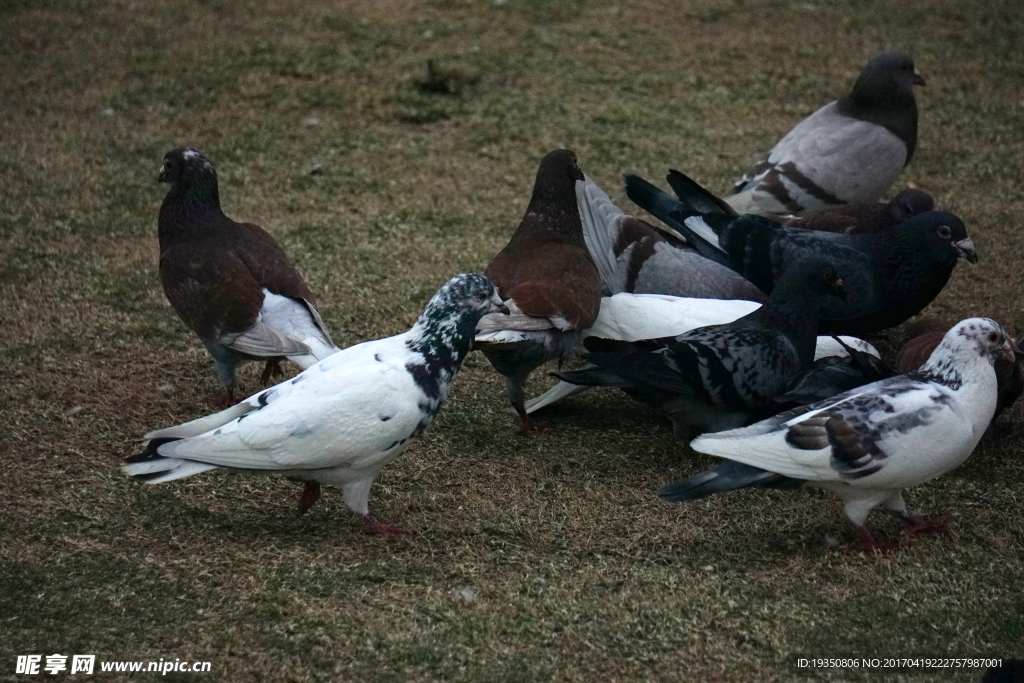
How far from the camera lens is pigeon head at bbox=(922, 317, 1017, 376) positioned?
3760 millimetres

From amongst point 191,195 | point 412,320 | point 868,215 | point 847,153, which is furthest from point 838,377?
point 191,195

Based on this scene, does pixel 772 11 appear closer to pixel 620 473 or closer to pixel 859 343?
pixel 859 343

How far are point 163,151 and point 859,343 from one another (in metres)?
4.72

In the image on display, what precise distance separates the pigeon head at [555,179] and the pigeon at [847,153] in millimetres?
1496

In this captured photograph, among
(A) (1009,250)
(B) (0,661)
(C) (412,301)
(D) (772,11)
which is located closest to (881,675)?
(B) (0,661)

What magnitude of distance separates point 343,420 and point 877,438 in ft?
5.62

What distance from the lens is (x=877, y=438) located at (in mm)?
3574

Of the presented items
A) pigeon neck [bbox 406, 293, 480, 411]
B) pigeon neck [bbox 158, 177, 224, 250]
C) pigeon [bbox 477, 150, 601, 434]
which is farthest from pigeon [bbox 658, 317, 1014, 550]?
pigeon neck [bbox 158, 177, 224, 250]

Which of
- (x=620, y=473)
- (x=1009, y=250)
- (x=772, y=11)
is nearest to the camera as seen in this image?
(x=620, y=473)

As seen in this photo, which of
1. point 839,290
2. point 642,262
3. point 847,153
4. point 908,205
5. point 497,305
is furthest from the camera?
point 847,153

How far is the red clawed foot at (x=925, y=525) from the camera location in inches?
152

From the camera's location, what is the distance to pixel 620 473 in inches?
171

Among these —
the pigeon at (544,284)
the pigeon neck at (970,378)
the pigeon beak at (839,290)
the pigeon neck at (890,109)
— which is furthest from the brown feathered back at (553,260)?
the pigeon neck at (890,109)

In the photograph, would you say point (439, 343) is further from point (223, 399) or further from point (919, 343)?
point (919, 343)
